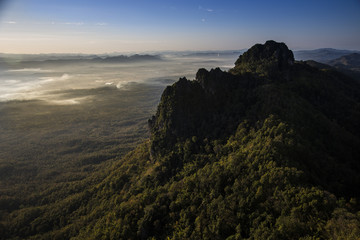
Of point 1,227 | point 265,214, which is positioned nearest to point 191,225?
point 265,214

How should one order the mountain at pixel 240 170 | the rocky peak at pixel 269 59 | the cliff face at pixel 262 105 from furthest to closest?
the rocky peak at pixel 269 59, the cliff face at pixel 262 105, the mountain at pixel 240 170

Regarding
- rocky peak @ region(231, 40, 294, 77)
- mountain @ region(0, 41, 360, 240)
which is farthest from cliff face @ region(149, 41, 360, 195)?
mountain @ region(0, 41, 360, 240)

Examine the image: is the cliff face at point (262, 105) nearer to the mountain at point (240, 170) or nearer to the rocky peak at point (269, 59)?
the rocky peak at point (269, 59)

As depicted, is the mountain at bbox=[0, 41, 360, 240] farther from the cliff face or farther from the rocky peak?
the rocky peak

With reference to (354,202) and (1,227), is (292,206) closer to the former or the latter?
(354,202)

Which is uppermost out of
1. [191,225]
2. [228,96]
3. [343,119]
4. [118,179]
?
[228,96]

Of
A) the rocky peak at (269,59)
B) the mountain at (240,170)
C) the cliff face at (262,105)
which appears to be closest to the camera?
the mountain at (240,170)

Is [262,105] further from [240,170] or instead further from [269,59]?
[269,59]

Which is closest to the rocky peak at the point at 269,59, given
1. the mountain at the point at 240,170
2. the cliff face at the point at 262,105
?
the cliff face at the point at 262,105
